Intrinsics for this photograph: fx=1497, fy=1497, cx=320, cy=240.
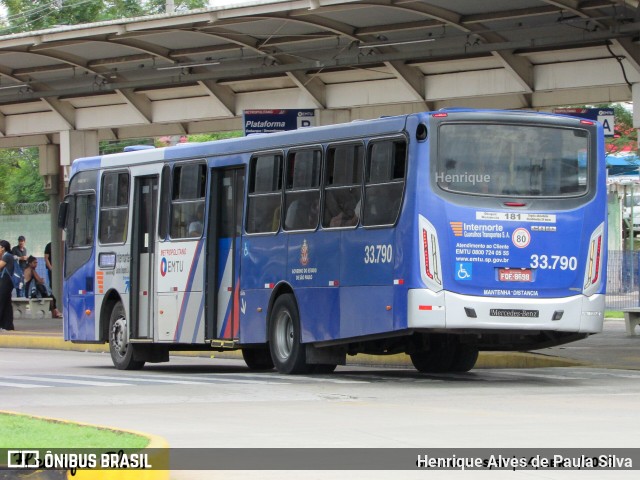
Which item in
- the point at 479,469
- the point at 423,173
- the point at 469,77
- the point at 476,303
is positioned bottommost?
the point at 479,469

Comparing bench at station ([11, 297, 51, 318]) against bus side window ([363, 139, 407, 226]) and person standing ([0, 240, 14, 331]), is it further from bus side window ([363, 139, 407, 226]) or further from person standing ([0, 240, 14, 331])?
bus side window ([363, 139, 407, 226])

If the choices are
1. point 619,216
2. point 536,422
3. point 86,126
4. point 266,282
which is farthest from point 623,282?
point 536,422

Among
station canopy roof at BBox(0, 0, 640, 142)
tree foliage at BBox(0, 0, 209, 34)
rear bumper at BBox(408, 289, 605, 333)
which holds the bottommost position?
rear bumper at BBox(408, 289, 605, 333)

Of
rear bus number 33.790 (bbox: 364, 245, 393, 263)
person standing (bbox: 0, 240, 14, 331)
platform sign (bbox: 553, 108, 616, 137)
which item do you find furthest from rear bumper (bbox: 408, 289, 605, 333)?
person standing (bbox: 0, 240, 14, 331)

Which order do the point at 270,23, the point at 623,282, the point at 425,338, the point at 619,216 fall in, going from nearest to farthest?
the point at 425,338 → the point at 270,23 → the point at 623,282 → the point at 619,216

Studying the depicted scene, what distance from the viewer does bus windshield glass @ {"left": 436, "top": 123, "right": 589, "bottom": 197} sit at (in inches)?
677

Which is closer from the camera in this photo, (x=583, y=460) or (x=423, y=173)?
(x=583, y=460)

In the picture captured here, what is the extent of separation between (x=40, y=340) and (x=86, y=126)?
7.70 metres

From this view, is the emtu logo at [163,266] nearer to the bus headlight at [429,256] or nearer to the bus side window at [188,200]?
the bus side window at [188,200]

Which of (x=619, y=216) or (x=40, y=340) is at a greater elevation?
(x=619, y=216)

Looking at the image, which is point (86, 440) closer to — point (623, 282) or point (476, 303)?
point (476, 303)

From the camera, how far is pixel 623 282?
39.8 m

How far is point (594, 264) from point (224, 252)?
17.4 feet

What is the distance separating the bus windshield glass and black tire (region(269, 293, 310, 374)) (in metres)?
3.14
